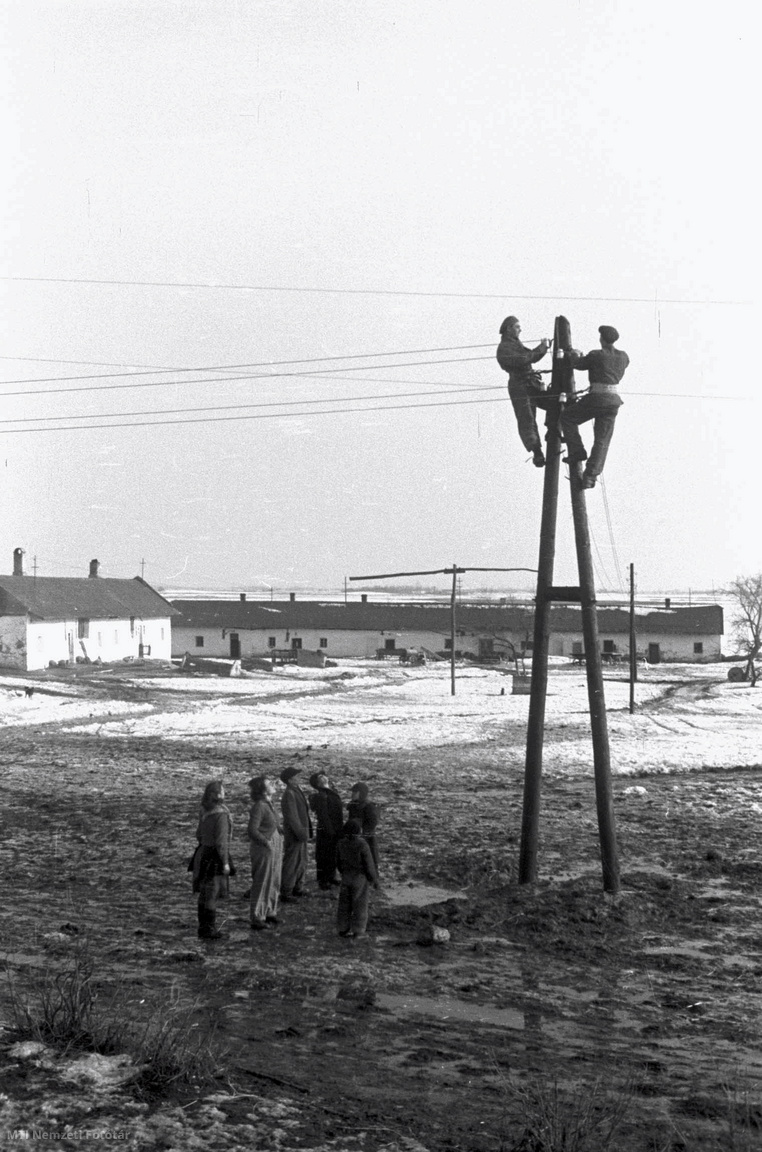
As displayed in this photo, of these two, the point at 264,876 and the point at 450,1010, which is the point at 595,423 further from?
the point at 450,1010

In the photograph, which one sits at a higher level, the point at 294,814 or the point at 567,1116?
the point at 294,814

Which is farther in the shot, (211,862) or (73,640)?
(73,640)

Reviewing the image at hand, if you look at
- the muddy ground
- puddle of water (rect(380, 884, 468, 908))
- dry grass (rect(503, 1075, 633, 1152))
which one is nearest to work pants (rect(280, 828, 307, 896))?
the muddy ground

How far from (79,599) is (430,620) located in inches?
1392

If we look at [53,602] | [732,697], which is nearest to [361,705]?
[732,697]

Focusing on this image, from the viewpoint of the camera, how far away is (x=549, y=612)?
13.0 meters

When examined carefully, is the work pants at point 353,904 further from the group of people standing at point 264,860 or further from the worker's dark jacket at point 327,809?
the worker's dark jacket at point 327,809

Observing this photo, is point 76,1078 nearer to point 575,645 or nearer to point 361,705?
point 361,705

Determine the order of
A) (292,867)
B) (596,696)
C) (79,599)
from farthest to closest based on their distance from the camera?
1. (79,599)
2. (596,696)
3. (292,867)

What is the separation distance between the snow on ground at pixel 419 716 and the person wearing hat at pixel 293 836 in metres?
13.7

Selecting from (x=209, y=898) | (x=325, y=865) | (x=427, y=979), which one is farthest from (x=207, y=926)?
(x=325, y=865)

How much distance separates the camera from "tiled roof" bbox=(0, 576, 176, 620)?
64.2 m

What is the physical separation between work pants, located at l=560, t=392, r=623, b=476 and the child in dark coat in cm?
503

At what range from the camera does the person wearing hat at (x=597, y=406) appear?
514 inches
